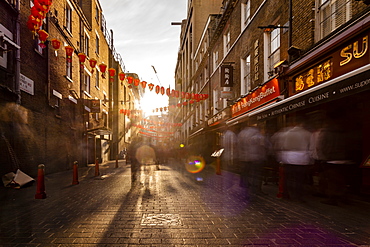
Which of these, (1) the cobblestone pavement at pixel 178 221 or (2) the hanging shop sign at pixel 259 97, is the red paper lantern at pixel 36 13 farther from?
(2) the hanging shop sign at pixel 259 97

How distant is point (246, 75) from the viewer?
1484cm

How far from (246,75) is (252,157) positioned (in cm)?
820

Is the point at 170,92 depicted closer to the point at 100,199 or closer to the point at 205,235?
the point at 100,199

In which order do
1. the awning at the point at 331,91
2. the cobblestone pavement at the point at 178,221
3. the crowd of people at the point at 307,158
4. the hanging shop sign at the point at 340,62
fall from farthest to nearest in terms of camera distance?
1. the hanging shop sign at the point at 340,62
2. the crowd of people at the point at 307,158
3. the awning at the point at 331,91
4. the cobblestone pavement at the point at 178,221

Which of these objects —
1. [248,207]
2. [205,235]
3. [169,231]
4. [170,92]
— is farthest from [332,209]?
[170,92]

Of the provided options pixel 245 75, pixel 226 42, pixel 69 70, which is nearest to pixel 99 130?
pixel 69 70

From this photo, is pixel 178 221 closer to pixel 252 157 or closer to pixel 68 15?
pixel 252 157

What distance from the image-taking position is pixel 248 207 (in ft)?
19.4

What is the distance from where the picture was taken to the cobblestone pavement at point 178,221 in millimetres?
3793

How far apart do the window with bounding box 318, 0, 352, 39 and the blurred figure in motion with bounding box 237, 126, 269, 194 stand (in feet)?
12.0

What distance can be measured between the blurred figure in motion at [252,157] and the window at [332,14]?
12.0 feet

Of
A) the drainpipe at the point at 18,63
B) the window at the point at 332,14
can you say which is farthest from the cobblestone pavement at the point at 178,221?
the window at the point at 332,14

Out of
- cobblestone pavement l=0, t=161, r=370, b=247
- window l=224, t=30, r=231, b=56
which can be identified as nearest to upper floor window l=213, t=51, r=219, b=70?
window l=224, t=30, r=231, b=56

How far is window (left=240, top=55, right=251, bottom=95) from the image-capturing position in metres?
14.5
